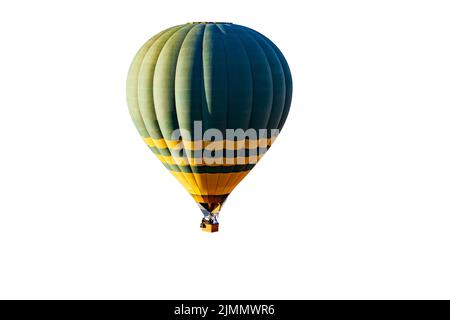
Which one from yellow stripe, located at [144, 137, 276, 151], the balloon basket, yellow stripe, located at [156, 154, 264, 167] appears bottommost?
the balloon basket

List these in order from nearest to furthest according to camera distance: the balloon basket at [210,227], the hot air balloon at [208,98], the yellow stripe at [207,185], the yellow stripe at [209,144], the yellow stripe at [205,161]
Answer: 1. the hot air balloon at [208,98]
2. the yellow stripe at [209,144]
3. the yellow stripe at [205,161]
4. the yellow stripe at [207,185]
5. the balloon basket at [210,227]

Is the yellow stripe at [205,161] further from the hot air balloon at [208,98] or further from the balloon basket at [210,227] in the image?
the balloon basket at [210,227]

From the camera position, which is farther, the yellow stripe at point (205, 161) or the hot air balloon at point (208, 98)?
the yellow stripe at point (205, 161)

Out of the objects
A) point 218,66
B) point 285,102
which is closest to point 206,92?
point 218,66

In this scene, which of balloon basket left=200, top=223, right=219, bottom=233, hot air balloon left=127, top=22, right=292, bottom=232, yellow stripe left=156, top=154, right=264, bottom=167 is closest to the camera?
hot air balloon left=127, top=22, right=292, bottom=232

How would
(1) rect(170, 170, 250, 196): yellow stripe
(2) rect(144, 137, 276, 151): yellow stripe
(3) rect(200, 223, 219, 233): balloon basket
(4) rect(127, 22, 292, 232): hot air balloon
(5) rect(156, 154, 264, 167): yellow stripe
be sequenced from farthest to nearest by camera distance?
(3) rect(200, 223, 219, 233): balloon basket, (1) rect(170, 170, 250, 196): yellow stripe, (5) rect(156, 154, 264, 167): yellow stripe, (2) rect(144, 137, 276, 151): yellow stripe, (4) rect(127, 22, 292, 232): hot air balloon

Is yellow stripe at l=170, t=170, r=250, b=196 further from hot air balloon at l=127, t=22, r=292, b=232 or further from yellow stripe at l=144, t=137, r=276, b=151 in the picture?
yellow stripe at l=144, t=137, r=276, b=151

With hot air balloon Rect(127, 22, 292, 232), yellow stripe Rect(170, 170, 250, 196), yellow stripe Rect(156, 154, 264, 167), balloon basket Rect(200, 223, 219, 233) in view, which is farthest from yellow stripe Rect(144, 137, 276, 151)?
balloon basket Rect(200, 223, 219, 233)

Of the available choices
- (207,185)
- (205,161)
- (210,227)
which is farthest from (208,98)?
(210,227)

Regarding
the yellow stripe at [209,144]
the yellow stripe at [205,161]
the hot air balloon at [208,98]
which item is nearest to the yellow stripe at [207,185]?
the hot air balloon at [208,98]
